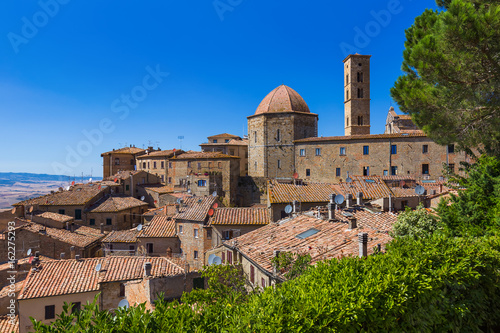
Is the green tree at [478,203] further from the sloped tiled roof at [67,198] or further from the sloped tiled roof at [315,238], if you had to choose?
the sloped tiled roof at [67,198]

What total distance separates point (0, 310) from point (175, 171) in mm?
33443

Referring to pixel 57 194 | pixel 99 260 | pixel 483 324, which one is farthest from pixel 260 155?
pixel 483 324

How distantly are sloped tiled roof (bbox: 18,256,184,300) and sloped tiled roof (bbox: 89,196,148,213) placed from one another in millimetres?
20286

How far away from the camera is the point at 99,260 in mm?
18719

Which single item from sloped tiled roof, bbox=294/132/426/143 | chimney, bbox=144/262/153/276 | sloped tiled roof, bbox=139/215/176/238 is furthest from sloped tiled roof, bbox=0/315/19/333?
sloped tiled roof, bbox=294/132/426/143

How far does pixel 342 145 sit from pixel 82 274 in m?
32.6

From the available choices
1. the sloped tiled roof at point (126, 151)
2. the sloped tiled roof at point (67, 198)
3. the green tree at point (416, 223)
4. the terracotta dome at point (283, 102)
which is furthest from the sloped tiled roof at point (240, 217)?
the sloped tiled roof at point (126, 151)

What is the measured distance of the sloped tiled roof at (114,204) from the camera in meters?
37.8

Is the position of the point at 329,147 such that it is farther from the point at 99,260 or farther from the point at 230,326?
the point at 230,326

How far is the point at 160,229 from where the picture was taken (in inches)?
1075

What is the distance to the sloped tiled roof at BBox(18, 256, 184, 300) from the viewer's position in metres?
16.0

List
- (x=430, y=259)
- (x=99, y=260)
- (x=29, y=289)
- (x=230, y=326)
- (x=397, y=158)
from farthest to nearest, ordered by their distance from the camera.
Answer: (x=397, y=158)
(x=99, y=260)
(x=29, y=289)
(x=430, y=259)
(x=230, y=326)

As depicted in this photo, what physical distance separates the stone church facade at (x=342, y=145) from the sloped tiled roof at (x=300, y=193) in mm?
11735

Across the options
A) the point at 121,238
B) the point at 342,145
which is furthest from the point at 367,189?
the point at 121,238
